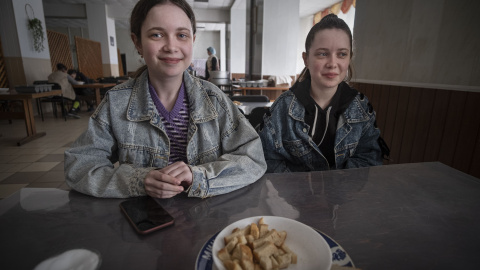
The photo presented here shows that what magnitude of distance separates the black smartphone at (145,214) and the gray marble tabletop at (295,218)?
17mm

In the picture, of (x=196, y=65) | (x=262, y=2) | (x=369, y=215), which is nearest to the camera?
(x=369, y=215)

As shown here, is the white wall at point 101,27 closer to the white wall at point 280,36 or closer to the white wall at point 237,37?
the white wall at point 237,37

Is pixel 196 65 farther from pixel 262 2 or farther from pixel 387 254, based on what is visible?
pixel 387 254

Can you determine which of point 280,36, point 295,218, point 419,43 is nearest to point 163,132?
point 295,218

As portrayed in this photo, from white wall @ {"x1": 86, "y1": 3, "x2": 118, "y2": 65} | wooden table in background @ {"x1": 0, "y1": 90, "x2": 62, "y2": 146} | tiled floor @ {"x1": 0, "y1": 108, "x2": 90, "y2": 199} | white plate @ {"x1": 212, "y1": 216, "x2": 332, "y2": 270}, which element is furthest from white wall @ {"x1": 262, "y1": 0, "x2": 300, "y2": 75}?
white wall @ {"x1": 86, "y1": 3, "x2": 118, "y2": 65}

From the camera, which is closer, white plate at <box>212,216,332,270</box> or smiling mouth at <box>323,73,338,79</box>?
white plate at <box>212,216,332,270</box>

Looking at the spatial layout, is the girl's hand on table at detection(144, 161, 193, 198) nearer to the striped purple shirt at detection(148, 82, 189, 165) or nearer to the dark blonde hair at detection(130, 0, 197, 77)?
the striped purple shirt at detection(148, 82, 189, 165)

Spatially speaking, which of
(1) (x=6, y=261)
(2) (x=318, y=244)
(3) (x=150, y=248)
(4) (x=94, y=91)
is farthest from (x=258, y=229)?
(4) (x=94, y=91)

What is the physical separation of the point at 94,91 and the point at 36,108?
1509mm

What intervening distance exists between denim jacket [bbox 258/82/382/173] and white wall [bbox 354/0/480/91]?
106cm

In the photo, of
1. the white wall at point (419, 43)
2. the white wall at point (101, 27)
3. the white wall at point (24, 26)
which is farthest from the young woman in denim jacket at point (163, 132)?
the white wall at point (101, 27)

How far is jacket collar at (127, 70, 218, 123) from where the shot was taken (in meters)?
1.02

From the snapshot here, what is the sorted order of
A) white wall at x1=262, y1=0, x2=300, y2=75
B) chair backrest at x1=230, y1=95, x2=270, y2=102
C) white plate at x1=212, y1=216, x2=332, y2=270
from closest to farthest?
white plate at x1=212, y1=216, x2=332, y2=270 → chair backrest at x1=230, y1=95, x2=270, y2=102 → white wall at x1=262, y1=0, x2=300, y2=75

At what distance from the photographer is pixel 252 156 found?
0.96m
